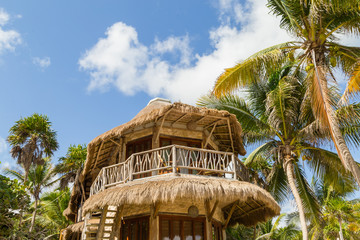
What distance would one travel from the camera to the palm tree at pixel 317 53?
955 centimetres

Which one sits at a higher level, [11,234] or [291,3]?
[291,3]

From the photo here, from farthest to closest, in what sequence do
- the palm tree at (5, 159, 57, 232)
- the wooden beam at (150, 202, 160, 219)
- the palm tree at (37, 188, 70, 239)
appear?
the palm tree at (37, 188, 70, 239) < the palm tree at (5, 159, 57, 232) < the wooden beam at (150, 202, 160, 219)

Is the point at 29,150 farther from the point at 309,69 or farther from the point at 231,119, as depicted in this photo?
the point at 309,69

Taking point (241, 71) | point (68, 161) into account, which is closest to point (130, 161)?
point (241, 71)

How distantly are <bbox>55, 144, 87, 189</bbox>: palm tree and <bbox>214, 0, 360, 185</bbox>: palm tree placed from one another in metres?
13.4

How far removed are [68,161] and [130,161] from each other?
46.3 ft

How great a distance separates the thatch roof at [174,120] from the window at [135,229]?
9.53ft

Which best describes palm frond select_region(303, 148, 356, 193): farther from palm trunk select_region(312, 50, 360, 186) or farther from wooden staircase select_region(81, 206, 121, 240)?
wooden staircase select_region(81, 206, 121, 240)

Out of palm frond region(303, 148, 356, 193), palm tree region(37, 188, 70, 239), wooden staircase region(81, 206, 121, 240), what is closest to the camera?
wooden staircase region(81, 206, 121, 240)

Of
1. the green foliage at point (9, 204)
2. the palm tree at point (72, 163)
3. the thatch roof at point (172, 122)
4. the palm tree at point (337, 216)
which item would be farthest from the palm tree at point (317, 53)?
the palm tree at point (337, 216)

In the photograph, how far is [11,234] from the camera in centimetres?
952

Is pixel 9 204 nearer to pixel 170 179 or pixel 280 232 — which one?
pixel 170 179

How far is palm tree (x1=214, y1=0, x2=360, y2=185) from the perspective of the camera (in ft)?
31.3

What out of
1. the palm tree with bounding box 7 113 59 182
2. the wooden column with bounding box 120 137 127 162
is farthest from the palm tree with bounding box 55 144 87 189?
the wooden column with bounding box 120 137 127 162
